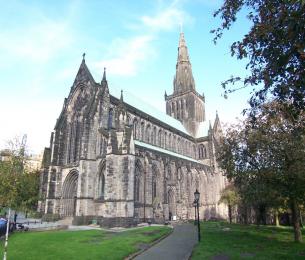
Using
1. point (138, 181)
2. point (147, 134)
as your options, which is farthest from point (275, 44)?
point (147, 134)

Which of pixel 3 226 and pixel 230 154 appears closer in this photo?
pixel 3 226

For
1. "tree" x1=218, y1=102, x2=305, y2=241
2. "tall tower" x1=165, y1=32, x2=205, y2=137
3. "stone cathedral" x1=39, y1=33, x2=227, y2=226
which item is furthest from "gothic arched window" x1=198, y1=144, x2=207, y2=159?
"tree" x1=218, y1=102, x2=305, y2=241

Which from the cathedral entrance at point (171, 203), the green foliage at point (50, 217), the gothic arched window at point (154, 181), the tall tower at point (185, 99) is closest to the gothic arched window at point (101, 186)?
the green foliage at point (50, 217)

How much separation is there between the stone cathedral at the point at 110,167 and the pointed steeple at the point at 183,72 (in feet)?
54.0

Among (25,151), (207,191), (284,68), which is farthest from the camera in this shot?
(207,191)

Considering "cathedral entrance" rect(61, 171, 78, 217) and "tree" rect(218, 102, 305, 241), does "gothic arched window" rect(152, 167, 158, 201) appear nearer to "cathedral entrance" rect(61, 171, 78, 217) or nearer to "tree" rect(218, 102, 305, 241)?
"cathedral entrance" rect(61, 171, 78, 217)

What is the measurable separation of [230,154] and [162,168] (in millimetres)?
16370

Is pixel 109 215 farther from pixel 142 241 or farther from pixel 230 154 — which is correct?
pixel 230 154

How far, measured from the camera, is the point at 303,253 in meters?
14.9

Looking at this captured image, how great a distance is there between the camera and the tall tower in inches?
2505

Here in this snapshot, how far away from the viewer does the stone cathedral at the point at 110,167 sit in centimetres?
3027

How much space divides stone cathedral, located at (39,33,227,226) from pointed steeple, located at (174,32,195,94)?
16460mm

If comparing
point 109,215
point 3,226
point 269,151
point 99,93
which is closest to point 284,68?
point 269,151

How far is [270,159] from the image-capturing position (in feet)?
72.7
